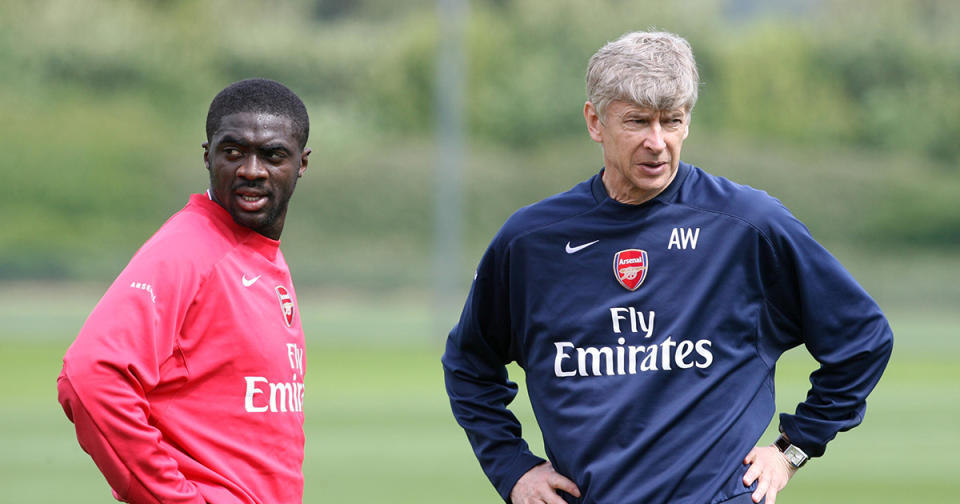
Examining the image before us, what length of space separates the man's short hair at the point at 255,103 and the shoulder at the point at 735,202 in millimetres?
1097

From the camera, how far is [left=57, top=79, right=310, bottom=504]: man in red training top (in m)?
3.40

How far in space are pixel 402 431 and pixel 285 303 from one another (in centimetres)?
965

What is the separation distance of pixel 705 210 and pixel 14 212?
130 ft

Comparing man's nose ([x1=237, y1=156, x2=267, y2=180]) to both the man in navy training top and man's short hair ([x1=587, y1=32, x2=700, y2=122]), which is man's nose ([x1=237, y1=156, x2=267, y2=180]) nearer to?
the man in navy training top

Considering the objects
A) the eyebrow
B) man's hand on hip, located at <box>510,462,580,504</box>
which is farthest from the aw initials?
the eyebrow

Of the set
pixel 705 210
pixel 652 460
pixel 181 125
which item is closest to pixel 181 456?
pixel 652 460

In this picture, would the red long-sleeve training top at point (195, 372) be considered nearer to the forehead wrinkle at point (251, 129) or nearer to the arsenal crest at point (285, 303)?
the arsenal crest at point (285, 303)

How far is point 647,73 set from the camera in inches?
144

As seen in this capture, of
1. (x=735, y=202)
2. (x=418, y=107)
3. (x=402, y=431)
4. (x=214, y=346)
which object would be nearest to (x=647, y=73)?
(x=735, y=202)

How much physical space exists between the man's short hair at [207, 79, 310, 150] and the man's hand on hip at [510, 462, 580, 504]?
1.16 meters

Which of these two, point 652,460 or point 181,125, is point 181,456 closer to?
point 652,460

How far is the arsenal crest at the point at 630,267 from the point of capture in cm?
379

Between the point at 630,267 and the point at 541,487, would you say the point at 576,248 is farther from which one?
the point at 541,487

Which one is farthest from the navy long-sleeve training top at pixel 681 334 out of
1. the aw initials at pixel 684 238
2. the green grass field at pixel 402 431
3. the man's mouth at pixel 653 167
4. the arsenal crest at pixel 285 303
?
the green grass field at pixel 402 431
